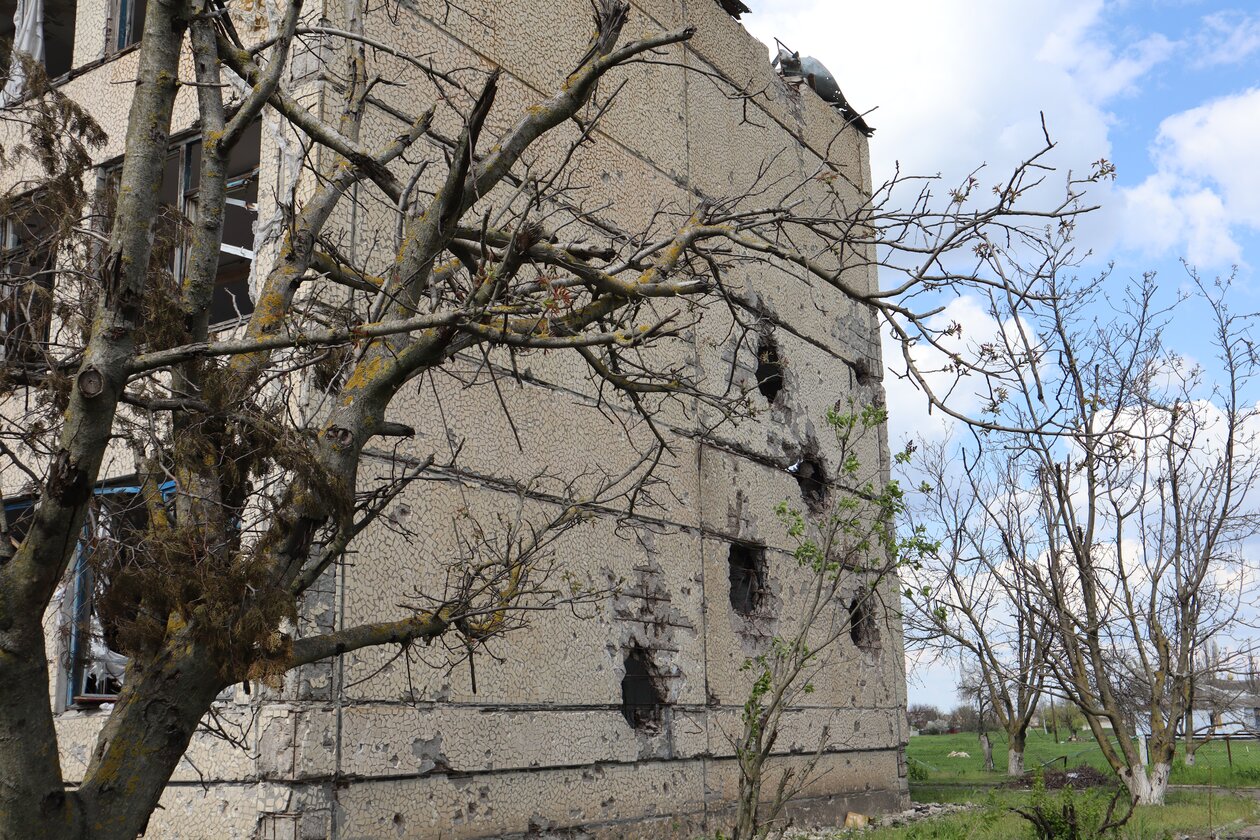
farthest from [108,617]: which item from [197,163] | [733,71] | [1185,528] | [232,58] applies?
[1185,528]

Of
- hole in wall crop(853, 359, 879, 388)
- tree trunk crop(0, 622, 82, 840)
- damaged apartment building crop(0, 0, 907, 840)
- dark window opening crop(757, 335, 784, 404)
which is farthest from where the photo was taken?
hole in wall crop(853, 359, 879, 388)

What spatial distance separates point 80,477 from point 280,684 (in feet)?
3.86

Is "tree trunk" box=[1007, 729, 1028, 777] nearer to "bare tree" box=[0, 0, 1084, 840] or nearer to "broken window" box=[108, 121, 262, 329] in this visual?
"broken window" box=[108, 121, 262, 329]

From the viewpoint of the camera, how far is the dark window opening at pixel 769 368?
37.7ft

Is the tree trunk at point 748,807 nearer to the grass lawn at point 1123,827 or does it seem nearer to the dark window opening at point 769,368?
the grass lawn at point 1123,827

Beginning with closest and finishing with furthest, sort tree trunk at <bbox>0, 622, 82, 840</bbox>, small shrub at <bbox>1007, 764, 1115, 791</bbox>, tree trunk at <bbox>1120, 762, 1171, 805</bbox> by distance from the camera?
tree trunk at <bbox>0, 622, 82, 840</bbox> < tree trunk at <bbox>1120, 762, 1171, 805</bbox> < small shrub at <bbox>1007, 764, 1115, 791</bbox>

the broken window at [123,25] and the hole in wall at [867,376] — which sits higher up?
the broken window at [123,25]

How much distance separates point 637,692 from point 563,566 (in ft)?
5.24

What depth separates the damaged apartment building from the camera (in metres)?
6.47

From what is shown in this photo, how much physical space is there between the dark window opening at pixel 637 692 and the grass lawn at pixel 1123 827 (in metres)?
1.92

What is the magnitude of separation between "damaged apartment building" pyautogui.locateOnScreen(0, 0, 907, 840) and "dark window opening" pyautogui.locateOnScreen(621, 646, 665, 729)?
0.08 feet

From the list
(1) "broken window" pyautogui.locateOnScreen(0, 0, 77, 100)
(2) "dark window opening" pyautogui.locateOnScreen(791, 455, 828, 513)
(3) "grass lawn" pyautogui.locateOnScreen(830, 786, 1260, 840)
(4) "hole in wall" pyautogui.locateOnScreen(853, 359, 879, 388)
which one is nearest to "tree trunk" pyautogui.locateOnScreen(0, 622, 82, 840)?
(1) "broken window" pyautogui.locateOnScreen(0, 0, 77, 100)

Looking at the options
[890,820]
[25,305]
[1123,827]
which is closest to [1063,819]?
[1123,827]

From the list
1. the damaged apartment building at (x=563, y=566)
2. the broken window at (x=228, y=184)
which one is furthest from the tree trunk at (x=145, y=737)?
the broken window at (x=228, y=184)
